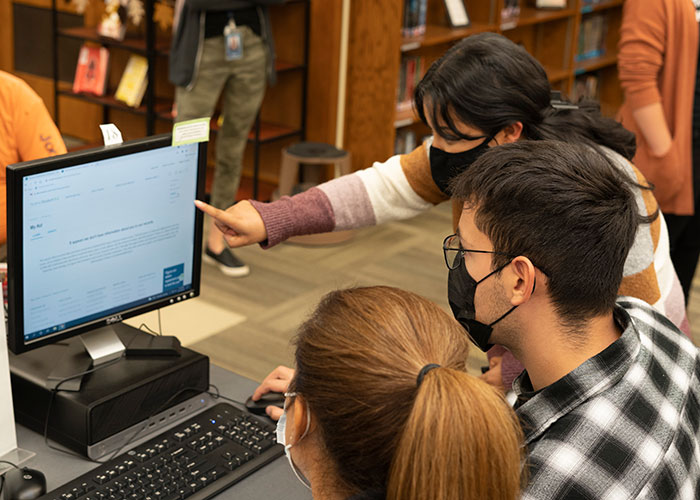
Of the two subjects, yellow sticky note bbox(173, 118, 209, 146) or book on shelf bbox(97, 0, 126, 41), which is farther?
book on shelf bbox(97, 0, 126, 41)

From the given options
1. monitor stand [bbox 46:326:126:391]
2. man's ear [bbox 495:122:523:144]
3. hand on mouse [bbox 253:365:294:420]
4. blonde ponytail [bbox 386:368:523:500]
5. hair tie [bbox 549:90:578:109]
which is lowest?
hand on mouse [bbox 253:365:294:420]

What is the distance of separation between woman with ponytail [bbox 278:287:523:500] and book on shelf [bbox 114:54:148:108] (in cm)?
405

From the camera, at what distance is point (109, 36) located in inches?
190

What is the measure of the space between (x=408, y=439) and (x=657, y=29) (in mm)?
2416

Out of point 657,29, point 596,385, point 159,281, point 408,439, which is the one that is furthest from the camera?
point 657,29

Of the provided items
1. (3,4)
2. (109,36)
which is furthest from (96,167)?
(3,4)

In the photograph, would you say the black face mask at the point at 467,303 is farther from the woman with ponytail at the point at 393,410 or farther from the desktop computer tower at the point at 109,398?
the desktop computer tower at the point at 109,398

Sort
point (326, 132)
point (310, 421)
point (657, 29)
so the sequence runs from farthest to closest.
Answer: point (326, 132) → point (657, 29) → point (310, 421)

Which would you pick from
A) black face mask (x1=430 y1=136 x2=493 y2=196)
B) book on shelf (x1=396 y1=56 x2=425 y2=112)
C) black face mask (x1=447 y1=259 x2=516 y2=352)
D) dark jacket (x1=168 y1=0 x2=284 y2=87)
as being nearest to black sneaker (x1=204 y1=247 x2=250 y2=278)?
dark jacket (x1=168 y1=0 x2=284 y2=87)

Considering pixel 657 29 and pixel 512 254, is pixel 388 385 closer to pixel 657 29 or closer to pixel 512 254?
pixel 512 254

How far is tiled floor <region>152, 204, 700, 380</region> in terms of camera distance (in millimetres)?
3266

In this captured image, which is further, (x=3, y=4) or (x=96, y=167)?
(x=3, y=4)

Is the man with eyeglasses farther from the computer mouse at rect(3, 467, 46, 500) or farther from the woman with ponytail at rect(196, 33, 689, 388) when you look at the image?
the computer mouse at rect(3, 467, 46, 500)

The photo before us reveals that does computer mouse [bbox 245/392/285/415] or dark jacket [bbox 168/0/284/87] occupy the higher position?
dark jacket [bbox 168/0/284/87]
